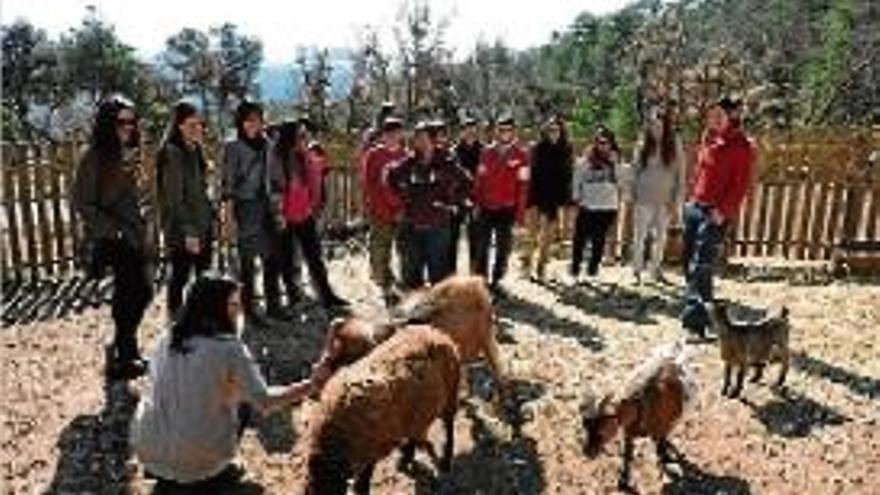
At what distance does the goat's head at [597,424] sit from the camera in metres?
5.84

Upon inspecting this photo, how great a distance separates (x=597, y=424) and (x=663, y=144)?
623 cm

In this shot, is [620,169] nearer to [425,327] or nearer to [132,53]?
[425,327]

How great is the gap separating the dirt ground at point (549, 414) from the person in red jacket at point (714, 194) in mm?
559

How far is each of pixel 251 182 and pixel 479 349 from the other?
2.99 metres

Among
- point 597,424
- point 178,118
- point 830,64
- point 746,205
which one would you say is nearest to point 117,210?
point 178,118

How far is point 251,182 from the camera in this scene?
9.46 meters

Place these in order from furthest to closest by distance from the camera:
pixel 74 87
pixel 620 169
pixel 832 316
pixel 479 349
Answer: pixel 74 87
pixel 620 169
pixel 832 316
pixel 479 349

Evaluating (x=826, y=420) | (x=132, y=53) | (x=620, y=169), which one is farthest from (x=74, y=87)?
(x=826, y=420)

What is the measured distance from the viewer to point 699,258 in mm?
9602

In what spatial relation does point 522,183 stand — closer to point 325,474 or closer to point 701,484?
point 701,484

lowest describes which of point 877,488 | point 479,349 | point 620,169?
point 877,488

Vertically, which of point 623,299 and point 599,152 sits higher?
point 599,152

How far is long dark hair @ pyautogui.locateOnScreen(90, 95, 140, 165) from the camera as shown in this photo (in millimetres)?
7766

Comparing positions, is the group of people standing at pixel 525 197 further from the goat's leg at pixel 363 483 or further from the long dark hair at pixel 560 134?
the goat's leg at pixel 363 483
